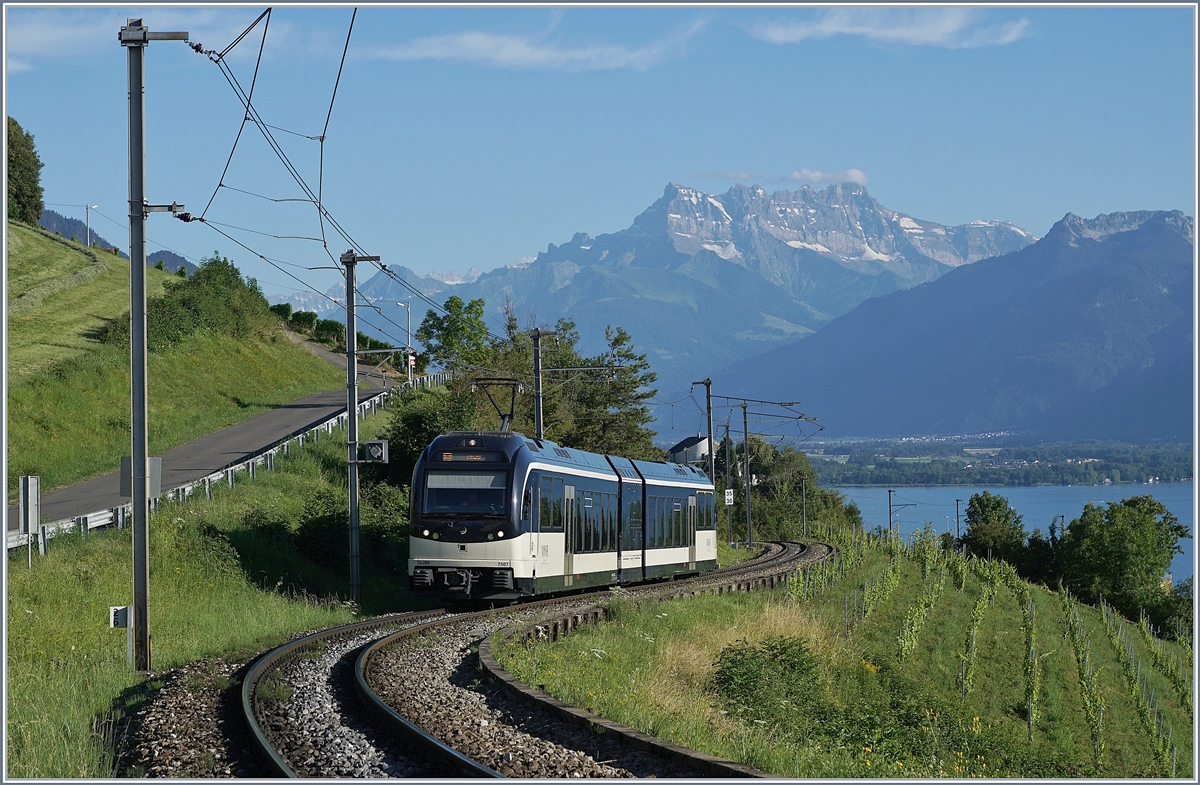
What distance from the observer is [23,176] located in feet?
300

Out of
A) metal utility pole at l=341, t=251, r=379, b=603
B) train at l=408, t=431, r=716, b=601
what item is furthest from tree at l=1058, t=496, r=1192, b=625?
metal utility pole at l=341, t=251, r=379, b=603

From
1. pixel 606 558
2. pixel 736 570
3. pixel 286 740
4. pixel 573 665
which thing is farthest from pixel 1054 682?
pixel 286 740

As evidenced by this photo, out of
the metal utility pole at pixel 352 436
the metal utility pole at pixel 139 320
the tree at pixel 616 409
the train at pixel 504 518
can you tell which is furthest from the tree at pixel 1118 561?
the metal utility pole at pixel 139 320

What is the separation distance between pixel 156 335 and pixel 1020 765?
50.5 meters

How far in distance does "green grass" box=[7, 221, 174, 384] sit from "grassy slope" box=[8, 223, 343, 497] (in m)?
0.07

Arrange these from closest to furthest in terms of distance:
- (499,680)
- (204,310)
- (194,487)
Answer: (499,680)
(194,487)
(204,310)

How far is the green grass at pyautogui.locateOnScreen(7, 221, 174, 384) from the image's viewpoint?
165 ft

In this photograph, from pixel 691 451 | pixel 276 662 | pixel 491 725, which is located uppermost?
pixel 691 451

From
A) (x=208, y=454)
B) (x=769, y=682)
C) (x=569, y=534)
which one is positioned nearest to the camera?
(x=769, y=682)

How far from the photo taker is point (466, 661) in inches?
601

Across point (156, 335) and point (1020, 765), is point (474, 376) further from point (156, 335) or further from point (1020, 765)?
point (1020, 765)

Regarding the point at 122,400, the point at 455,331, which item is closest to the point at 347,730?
the point at 122,400

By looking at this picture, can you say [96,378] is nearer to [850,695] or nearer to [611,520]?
[611,520]

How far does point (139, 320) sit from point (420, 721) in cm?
691
